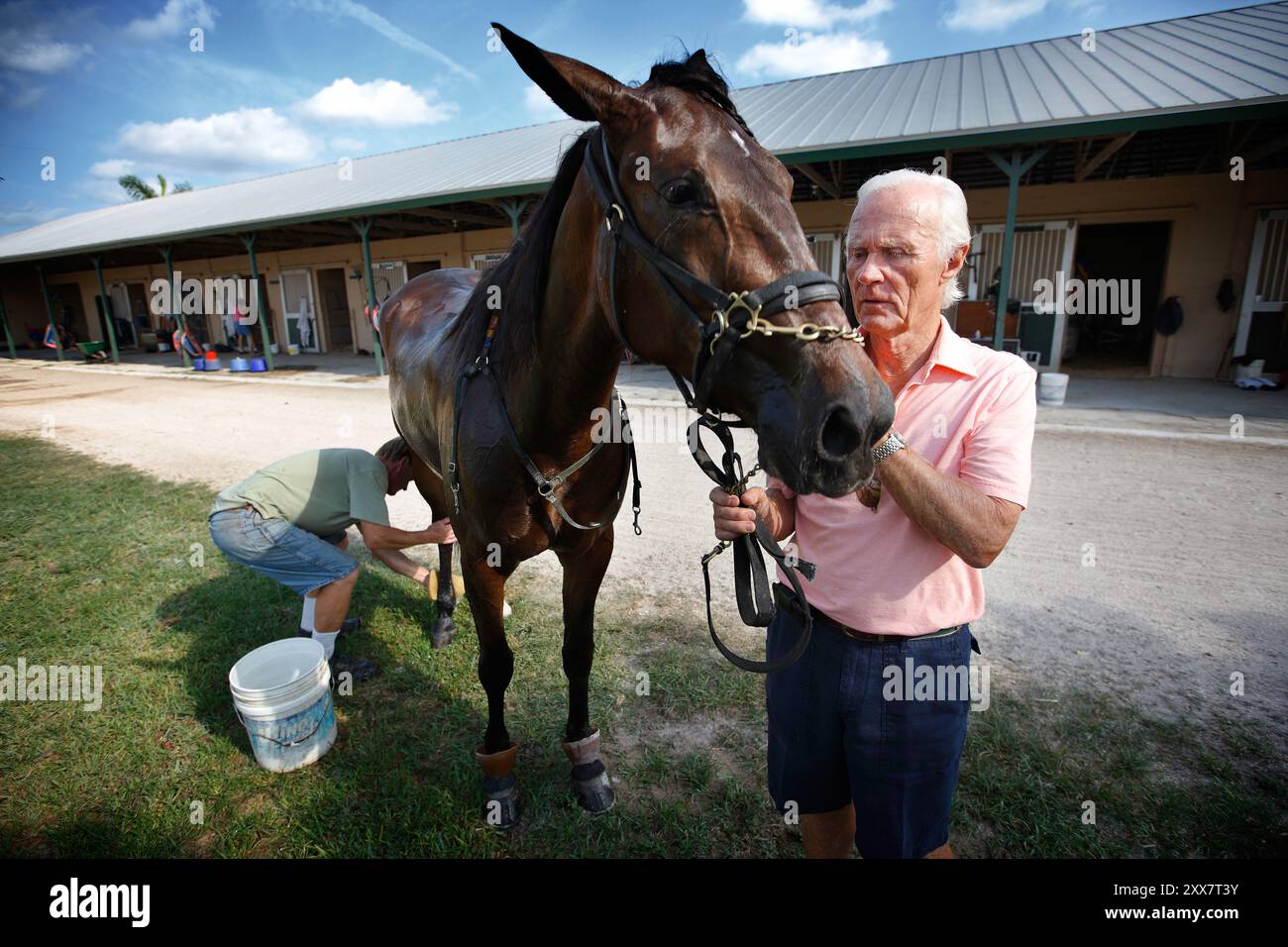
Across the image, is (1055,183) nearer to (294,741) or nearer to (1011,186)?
(1011,186)

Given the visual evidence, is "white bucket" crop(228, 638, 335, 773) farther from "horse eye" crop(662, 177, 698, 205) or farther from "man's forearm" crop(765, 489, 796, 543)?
"horse eye" crop(662, 177, 698, 205)

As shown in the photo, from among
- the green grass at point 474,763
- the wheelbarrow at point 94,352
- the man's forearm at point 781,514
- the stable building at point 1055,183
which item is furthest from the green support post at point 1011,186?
the wheelbarrow at point 94,352

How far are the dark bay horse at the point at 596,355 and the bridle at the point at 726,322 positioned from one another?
0.02 metres

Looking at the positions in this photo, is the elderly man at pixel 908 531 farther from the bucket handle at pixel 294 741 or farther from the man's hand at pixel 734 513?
the bucket handle at pixel 294 741

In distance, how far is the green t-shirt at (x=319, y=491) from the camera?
316 cm

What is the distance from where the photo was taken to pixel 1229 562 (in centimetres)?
407

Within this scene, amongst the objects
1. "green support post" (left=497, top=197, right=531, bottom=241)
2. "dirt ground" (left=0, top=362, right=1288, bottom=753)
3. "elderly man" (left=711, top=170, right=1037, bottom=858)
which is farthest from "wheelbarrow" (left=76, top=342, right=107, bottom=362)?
"elderly man" (left=711, top=170, right=1037, bottom=858)

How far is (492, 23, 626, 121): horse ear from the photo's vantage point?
1.30 metres

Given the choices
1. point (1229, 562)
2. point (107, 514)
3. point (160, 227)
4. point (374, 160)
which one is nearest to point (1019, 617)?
point (1229, 562)

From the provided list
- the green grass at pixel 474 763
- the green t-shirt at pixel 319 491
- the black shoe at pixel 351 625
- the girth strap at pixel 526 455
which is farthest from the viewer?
the black shoe at pixel 351 625

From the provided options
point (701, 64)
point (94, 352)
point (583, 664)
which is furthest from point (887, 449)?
point (94, 352)

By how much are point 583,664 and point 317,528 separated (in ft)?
5.81
